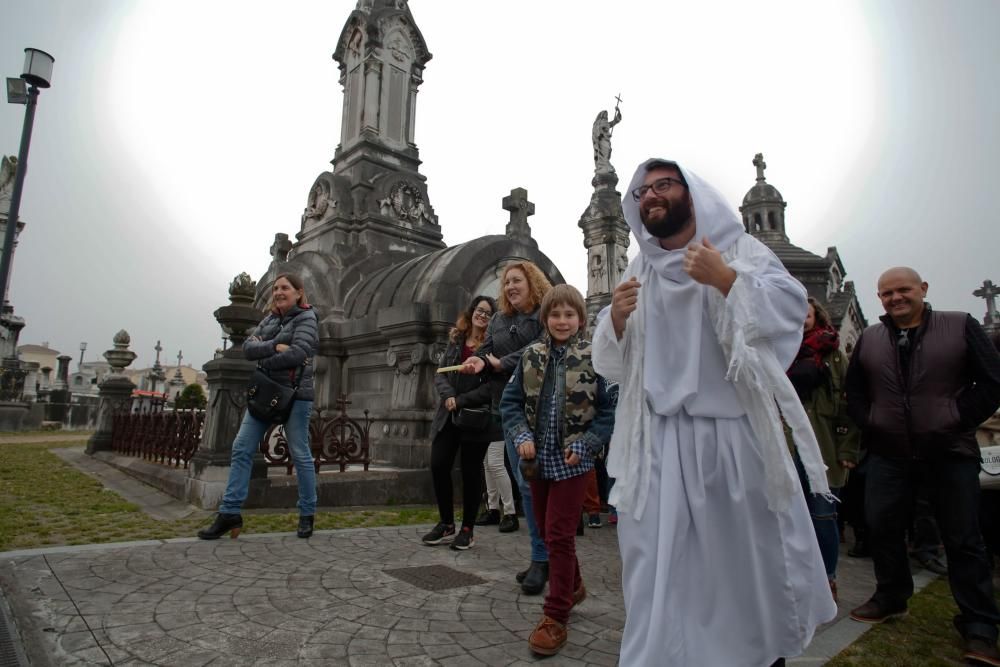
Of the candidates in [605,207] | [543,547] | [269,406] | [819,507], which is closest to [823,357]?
[819,507]

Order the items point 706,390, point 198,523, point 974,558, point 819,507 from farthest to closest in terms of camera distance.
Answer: point 198,523
point 819,507
point 974,558
point 706,390

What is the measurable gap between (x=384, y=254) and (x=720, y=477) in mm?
9928

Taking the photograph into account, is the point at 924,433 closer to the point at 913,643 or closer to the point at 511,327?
the point at 913,643

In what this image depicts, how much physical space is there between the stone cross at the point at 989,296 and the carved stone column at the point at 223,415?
90.4 ft

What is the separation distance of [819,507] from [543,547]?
1790mm

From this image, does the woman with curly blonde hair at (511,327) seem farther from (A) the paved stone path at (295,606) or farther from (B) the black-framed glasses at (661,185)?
(B) the black-framed glasses at (661,185)

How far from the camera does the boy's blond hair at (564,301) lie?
3471 millimetres

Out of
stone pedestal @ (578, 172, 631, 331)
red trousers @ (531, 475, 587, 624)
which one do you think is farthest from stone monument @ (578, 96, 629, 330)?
red trousers @ (531, 475, 587, 624)

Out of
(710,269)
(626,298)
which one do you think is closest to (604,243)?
(626,298)

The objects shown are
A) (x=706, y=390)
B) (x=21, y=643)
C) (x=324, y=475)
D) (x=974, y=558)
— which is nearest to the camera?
(x=706, y=390)

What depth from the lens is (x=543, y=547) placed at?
3.80m

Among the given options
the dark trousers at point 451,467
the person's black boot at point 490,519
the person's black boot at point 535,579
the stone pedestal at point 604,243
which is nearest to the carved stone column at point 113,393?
the person's black boot at point 490,519

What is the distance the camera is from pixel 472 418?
4.72 m

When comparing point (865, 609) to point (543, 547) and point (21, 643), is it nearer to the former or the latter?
point (543, 547)
